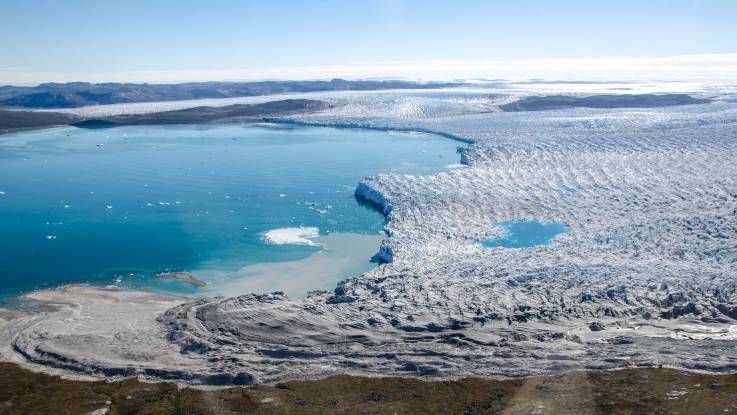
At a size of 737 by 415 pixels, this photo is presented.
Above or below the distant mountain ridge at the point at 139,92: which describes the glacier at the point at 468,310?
below

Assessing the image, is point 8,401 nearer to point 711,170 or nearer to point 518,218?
point 518,218

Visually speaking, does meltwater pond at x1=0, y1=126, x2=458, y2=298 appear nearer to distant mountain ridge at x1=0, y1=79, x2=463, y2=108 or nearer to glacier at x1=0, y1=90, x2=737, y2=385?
glacier at x1=0, y1=90, x2=737, y2=385

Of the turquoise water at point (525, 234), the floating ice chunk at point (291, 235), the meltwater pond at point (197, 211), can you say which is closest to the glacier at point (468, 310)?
the turquoise water at point (525, 234)

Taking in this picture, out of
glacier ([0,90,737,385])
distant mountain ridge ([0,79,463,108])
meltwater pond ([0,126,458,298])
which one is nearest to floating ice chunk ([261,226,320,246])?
meltwater pond ([0,126,458,298])

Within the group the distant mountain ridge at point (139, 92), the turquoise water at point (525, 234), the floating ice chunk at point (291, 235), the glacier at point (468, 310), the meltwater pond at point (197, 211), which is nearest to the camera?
the glacier at point (468, 310)

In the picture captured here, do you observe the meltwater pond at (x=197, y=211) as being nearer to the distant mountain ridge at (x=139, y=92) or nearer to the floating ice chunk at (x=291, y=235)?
the floating ice chunk at (x=291, y=235)

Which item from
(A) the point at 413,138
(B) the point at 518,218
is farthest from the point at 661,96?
(B) the point at 518,218

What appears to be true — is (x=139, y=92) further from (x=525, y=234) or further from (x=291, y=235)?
(x=525, y=234)
